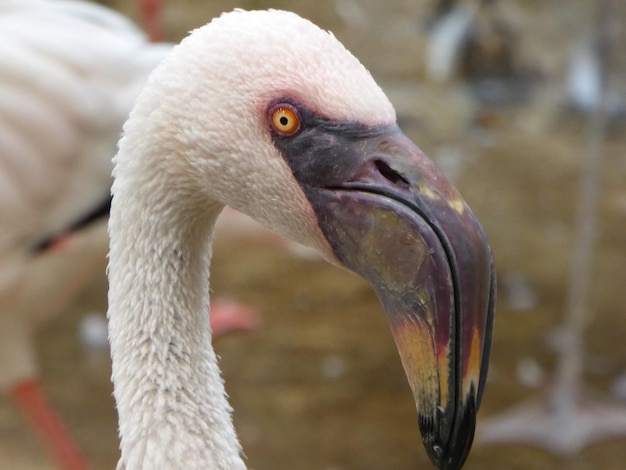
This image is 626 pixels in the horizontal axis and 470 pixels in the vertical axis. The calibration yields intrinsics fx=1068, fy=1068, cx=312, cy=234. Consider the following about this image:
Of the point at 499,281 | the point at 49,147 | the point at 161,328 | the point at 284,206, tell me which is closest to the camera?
the point at 284,206

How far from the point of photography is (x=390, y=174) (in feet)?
4.59

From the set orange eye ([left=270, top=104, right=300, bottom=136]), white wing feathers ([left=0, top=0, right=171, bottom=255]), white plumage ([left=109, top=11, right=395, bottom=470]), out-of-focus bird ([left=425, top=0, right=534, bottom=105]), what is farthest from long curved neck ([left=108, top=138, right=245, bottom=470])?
out-of-focus bird ([left=425, top=0, right=534, bottom=105])

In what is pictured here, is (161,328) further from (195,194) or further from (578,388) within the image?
(578,388)

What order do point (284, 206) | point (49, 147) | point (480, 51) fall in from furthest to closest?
point (480, 51) < point (49, 147) < point (284, 206)

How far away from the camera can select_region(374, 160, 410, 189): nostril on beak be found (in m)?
1.39

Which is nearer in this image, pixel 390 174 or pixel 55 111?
pixel 390 174

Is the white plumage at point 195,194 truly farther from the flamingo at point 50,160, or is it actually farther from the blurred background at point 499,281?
the blurred background at point 499,281

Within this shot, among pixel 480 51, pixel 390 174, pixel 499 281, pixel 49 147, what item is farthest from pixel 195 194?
pixel 480 51

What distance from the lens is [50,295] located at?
3197 millimetres

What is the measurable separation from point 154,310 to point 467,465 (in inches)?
91.2

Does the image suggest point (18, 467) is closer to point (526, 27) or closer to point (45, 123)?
point (45, 123)

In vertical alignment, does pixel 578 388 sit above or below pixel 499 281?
below

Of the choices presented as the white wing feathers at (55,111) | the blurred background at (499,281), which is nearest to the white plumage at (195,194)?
the white wing feathers at (55,111)

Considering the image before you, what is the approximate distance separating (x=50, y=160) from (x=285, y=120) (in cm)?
182
